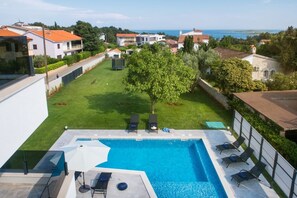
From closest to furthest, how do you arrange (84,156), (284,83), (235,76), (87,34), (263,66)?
(84,156) → (235,76) → (284,83) → (263,66) → (87,34)

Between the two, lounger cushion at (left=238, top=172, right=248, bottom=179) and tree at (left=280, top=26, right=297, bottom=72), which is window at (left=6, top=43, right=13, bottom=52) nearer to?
lounger cushion at (left=238, top=172, right=248, bottom=179)

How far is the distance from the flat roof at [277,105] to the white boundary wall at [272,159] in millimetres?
1254

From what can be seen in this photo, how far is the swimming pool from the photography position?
12.7 metres

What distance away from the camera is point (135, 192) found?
1207cm

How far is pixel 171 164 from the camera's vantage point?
15.4 meters

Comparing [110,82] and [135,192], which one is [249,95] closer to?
[135,192]

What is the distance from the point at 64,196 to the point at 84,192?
152 inches

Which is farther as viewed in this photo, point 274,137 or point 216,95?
point 216,95

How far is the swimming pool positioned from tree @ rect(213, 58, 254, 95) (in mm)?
8727

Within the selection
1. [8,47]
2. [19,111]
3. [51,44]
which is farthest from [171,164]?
[51,44]

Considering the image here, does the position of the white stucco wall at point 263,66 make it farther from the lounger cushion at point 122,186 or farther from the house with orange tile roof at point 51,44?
the house with orange tile roof at point 51,44

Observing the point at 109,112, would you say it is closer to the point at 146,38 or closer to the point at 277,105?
the point at 277,105

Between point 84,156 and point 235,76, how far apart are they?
1704cm

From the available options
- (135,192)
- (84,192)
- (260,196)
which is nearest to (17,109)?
(84,192)
